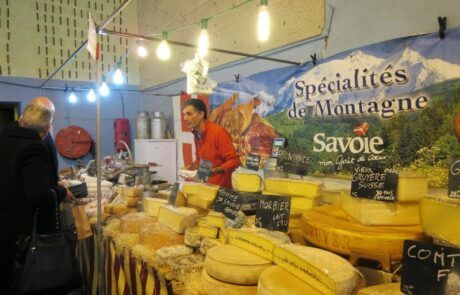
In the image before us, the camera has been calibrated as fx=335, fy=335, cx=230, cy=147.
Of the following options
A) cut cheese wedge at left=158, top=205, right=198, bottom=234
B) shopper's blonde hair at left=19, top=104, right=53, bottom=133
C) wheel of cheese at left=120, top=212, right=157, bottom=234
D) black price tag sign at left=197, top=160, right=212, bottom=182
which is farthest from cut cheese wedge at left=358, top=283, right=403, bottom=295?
shopper's blonde hair at left=19, top=104, right=53, bottom=133

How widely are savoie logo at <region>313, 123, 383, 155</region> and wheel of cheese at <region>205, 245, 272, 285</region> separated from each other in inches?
78.9

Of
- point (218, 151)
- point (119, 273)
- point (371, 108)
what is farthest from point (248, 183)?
point (218, 151)

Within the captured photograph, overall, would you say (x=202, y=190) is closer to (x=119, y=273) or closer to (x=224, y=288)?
(x=119, y=273)

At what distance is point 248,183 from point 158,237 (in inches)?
24.1

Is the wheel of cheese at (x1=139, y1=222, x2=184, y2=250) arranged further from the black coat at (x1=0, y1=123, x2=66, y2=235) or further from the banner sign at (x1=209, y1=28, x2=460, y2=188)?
the banner sign at (x1=209, y1=28, x2=460, y2=188)

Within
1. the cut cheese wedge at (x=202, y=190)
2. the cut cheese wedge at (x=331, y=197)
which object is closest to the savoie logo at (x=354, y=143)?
the cut cheese wedge at (x=331, y=197)

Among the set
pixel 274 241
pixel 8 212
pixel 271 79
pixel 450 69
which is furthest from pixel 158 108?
pixel 274 241

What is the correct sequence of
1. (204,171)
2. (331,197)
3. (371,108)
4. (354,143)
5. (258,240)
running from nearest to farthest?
(258,240), (331,197), (204,171), (371,108), (354,143)

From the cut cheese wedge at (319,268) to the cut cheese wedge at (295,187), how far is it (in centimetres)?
55

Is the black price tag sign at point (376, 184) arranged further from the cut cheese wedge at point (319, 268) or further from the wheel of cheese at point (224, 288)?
the wheel of cheese at point (224, 288)

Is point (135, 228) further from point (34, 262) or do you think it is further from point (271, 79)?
point (271, 79)

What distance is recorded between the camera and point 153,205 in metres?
2.44

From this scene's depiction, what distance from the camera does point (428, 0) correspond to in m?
2.65

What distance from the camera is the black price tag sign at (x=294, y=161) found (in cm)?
211
